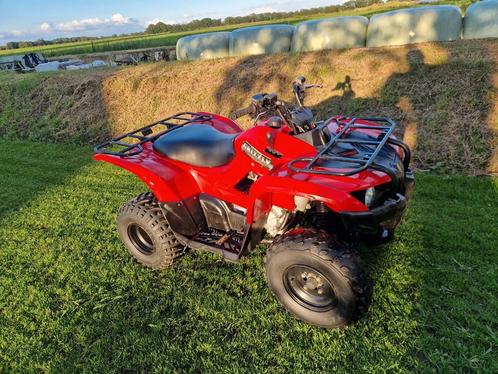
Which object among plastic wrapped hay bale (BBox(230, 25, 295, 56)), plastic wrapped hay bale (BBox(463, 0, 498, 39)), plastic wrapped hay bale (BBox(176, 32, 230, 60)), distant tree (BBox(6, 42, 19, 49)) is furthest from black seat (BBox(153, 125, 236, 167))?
distant tree (BBox(6, 42, 19, 49))

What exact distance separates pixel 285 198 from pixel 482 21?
308 inches

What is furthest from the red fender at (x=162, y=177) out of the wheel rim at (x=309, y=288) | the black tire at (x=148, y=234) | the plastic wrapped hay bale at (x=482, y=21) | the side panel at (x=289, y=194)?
the plastic wrapped hay bale at (x=482, y=21)

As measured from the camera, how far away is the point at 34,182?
18.9 ft

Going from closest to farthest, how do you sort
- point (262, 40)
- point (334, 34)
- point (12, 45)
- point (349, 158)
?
point (349, 158) < point (334, 34) < point (262, 40) < point (12, 45)

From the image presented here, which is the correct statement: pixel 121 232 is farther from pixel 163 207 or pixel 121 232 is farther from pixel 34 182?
pixel 34 182

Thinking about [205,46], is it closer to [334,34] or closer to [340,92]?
[334,34]

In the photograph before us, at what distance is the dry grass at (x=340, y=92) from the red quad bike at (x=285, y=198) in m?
2.67

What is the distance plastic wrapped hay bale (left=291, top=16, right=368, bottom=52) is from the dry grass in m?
2.05

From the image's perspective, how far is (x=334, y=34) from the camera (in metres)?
9.05

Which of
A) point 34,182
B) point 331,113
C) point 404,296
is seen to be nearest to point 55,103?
point 34,182

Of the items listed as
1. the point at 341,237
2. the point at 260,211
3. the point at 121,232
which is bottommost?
the point at 121,232

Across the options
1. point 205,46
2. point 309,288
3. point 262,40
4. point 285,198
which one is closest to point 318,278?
point 309,288

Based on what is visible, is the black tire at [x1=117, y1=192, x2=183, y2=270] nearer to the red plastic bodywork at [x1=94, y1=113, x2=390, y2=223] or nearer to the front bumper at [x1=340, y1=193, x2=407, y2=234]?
the red plastic bodywork at [x1=94, y1=113, x2=390, y2=223]

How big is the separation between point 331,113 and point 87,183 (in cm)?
395
